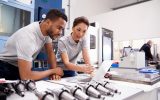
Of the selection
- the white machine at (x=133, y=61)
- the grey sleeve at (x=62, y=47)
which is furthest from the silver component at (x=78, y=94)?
the white machine at (x=133, y=61)

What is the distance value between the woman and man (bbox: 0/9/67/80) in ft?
0.58

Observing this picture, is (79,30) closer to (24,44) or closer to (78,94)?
(24,44)

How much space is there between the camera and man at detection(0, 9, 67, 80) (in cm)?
107

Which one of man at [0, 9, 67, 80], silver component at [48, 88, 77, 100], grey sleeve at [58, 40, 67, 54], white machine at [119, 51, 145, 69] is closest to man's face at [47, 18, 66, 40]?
man at [0, 9, 67, 80]

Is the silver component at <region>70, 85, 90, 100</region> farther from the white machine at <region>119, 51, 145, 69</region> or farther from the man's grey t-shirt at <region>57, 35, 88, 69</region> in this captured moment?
the white machine at <region>119, 51, 145, 69</region>

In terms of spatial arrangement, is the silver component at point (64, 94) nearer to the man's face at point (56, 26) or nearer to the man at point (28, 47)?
the man at point (28, 47)

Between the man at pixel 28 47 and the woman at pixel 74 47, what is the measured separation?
0.58 ft

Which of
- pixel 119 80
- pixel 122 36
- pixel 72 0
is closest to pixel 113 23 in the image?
pixel 122 36

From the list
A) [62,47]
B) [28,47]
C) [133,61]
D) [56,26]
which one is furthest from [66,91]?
[133,61]

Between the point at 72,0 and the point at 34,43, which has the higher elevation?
the point at 72,0

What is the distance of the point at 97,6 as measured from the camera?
5.44 meters

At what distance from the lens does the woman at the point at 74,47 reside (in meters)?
1.39

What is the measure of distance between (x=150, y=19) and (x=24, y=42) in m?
3.97

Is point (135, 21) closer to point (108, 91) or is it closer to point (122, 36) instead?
point (122, 36)
